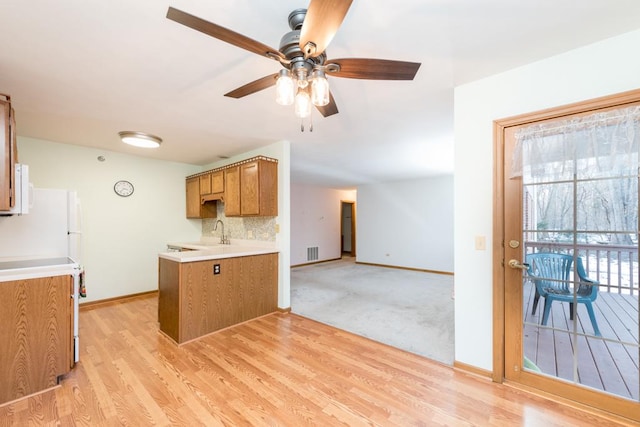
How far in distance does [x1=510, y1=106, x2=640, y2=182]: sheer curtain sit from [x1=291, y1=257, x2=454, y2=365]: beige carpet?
1697mm

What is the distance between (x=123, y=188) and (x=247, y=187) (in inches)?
85.2

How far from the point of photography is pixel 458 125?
219cm

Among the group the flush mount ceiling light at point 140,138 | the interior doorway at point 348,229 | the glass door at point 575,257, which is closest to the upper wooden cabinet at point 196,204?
the flush mount ceiling light at point 140,138

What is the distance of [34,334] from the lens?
1.95 metres

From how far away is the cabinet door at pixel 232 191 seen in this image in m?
3.86

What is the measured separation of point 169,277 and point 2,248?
1.42m

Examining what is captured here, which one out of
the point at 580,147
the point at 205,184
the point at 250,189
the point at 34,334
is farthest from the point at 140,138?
the point at 580,147

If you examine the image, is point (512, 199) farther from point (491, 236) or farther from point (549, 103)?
point (549, 103)

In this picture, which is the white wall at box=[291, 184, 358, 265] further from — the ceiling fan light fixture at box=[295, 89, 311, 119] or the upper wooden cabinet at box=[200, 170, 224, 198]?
the ceiling fan light fixture at box=[295, 89, 311, 119]

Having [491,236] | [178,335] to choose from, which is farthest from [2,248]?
[491,236]

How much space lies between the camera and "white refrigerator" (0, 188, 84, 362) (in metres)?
2.52

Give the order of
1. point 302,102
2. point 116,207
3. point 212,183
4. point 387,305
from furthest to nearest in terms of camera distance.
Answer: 1. point 212,183
2. point 116,207
3. point 387,305
4. point 302,102

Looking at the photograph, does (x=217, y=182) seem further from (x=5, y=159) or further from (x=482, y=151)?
(x=482, y=151)

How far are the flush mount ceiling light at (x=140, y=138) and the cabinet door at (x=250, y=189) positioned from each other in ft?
3.57
